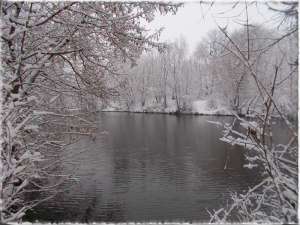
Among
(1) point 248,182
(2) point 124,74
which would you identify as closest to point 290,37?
(2) point 124,74

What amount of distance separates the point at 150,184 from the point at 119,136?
25.3ft

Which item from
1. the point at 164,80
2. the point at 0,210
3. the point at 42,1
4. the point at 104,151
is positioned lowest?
the point at 104,151

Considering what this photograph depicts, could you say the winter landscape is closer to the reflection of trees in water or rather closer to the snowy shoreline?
the reflection of trees in water

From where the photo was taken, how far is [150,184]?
7.09 m

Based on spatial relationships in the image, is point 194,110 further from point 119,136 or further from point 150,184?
point 150,184

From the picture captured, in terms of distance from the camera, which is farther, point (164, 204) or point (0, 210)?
point (164, 204)

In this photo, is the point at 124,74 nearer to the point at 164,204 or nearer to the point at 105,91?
the point at 105,91

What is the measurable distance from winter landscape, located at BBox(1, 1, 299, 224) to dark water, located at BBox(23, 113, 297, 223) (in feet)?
0.14

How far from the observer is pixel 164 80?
100 feet

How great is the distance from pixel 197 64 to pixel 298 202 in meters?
38.0

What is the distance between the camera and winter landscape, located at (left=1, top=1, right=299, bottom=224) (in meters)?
1.81

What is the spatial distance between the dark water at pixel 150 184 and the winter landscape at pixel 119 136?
0.14 ft

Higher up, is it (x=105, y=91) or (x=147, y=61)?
(x=147, y=61)

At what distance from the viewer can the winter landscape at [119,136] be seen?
181 cm
